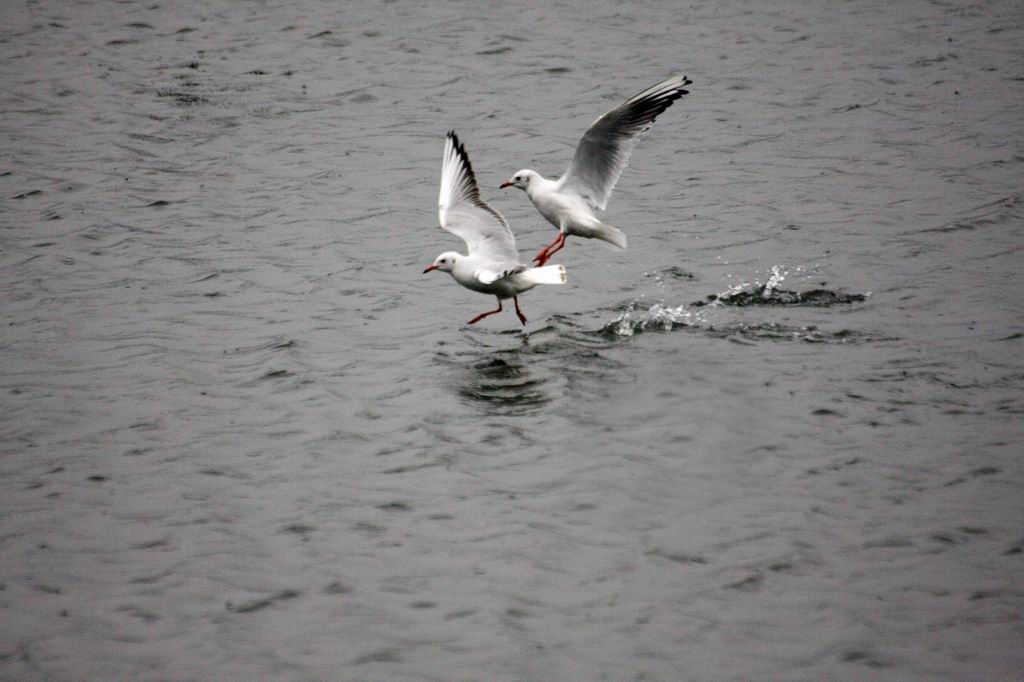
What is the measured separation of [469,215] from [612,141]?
1569 mm

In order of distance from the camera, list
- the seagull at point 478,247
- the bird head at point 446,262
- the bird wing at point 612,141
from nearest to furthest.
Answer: the seagull at point 478,247 → the bird head at point 446,262 → the bird wing at point 612,141

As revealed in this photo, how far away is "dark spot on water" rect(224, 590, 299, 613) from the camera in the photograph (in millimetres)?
7406

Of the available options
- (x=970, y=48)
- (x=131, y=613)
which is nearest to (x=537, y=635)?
(x=131, y=613)

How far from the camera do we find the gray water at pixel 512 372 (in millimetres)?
7219

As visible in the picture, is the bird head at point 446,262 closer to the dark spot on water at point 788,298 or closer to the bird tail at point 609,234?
the bird tail at point 609,234

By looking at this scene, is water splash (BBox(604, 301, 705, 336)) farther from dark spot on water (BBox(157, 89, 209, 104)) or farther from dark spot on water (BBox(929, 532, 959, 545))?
dark spot on water (BBox(157, 89, 209, 104))

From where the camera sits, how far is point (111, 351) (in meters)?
11.4

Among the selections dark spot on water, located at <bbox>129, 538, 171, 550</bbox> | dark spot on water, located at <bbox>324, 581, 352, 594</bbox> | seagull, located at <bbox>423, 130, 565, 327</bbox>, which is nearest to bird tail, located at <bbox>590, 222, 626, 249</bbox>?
seagull, located at <bbox>423, 130, 565, 327</bbox>

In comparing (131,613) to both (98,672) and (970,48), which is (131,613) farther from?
(970,48)

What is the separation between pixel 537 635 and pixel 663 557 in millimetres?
1142

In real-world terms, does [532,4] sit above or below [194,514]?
above

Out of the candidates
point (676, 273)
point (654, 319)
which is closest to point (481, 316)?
point (654, 319)

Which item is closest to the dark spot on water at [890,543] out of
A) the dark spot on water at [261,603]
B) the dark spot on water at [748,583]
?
the dark spot on water at [748,583]

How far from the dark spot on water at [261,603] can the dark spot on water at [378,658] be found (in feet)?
2.65
